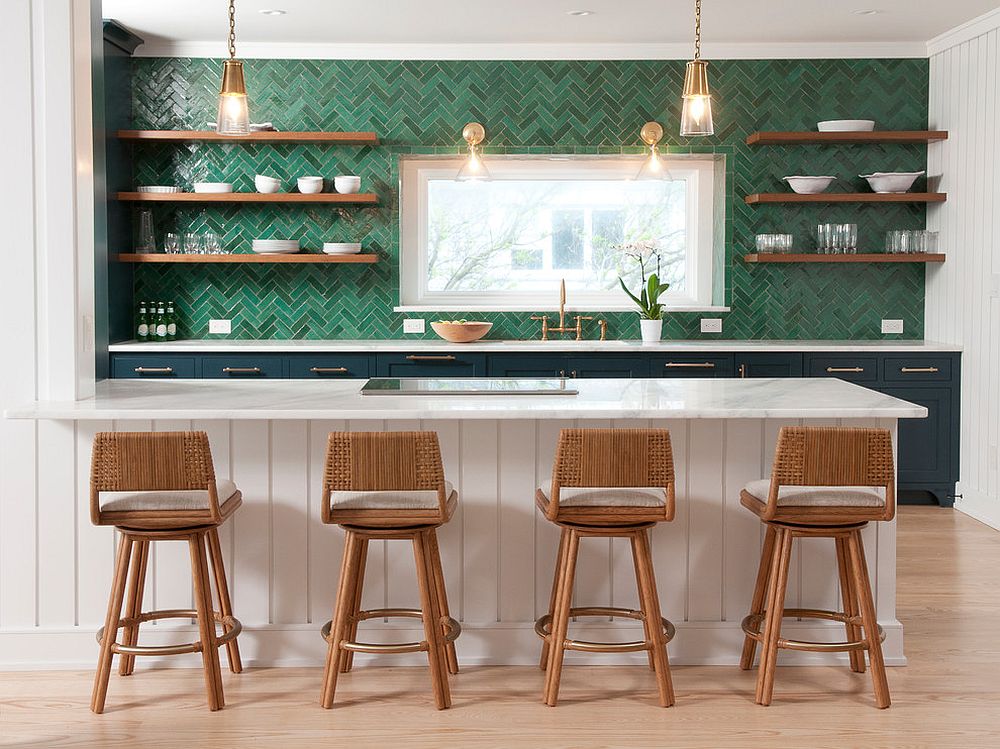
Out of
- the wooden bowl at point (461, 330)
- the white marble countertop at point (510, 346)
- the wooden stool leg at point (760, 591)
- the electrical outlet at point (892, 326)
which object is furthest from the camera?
the electrical outlet at point (892, 326)

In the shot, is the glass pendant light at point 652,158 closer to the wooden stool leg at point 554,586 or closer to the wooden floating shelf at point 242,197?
the wooden floating shelf at point 242,197

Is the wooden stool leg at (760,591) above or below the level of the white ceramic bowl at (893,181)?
below

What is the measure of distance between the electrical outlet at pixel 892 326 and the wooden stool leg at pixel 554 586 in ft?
12.1

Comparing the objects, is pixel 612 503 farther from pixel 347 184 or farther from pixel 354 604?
pixel 347 184

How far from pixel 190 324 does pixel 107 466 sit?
3.52 meters

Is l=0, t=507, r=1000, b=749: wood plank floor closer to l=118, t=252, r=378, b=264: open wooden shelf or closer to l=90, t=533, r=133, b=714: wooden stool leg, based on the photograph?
l=90, t=533, r=133, b=714: wooden stool leg

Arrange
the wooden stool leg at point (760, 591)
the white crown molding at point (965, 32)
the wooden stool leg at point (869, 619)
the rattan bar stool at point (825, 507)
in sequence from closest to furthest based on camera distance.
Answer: the rattan bar stool at point (825, 507)
the wooden stool leg at point (869, 619)
the wooden stool leg at point (760, 591)
the white crown molding at point (965, 32)

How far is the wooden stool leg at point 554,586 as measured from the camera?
3336 millimetres

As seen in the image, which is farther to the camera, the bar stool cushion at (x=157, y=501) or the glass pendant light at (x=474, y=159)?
the glass pendant light at (x=474, y=159)

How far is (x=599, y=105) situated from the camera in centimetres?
634

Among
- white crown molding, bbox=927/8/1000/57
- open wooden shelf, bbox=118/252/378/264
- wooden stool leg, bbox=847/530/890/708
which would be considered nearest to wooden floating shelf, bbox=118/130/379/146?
open wooden shelf, bbox=118/252/378/264

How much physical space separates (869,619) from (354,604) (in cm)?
156

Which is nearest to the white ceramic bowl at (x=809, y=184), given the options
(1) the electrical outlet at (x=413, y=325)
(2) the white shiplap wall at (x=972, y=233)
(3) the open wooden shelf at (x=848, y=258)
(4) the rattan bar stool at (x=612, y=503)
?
(3) the open wooden shelf at (x=848, y=258)

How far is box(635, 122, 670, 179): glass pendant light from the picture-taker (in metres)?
6.07
